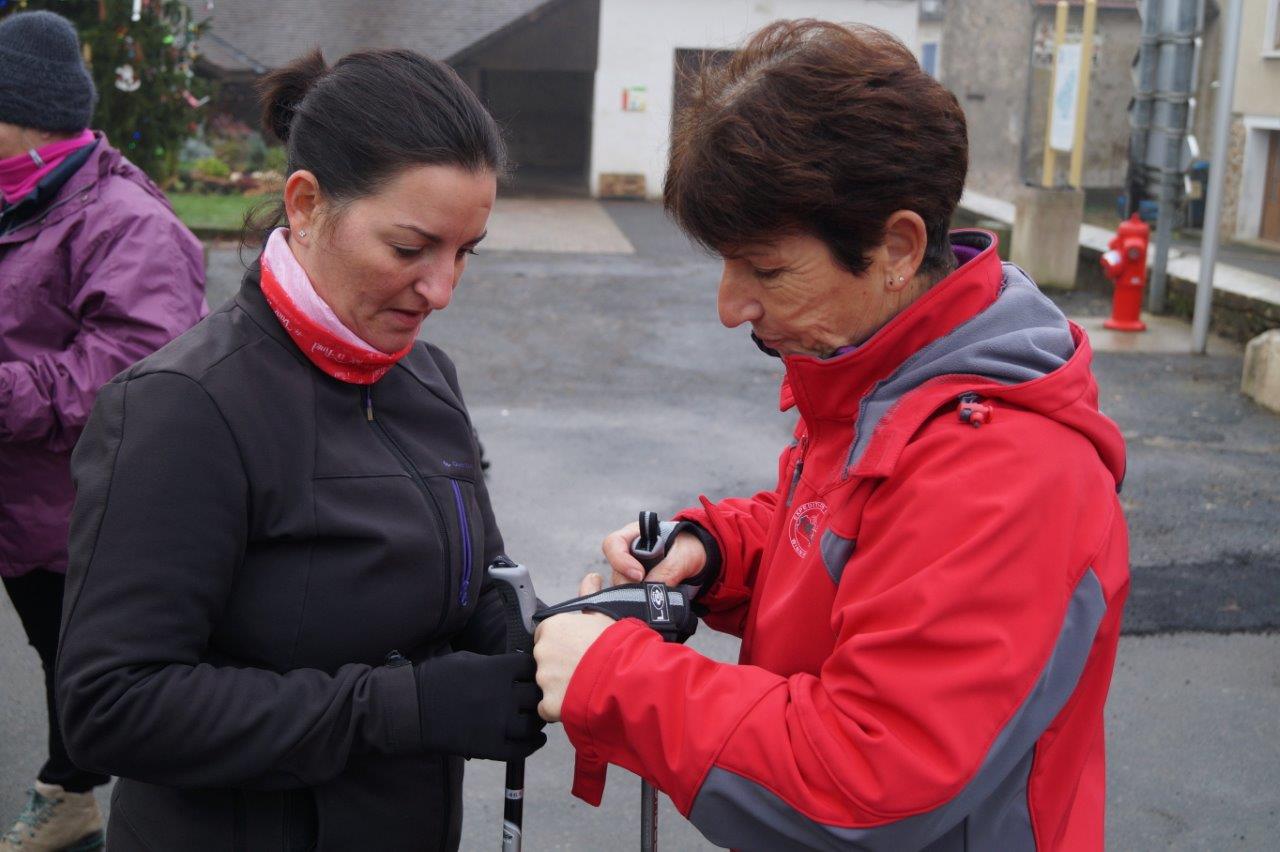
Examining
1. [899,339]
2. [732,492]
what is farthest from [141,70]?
[899,339]

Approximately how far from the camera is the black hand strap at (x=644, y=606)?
77.0 inches

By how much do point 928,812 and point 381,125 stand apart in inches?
49.7

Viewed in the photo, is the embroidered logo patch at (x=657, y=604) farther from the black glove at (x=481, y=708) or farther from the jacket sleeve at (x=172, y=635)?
the jacket sleeve at (x=172, y=635)

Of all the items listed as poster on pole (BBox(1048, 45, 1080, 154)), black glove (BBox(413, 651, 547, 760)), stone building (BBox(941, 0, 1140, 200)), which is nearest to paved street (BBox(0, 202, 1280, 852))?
poster on pole (BBox(1048, 45, 1080, 154))

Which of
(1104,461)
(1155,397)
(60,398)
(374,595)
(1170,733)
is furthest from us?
(1155,397)

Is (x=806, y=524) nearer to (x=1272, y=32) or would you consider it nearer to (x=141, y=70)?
(x=141, y=70)

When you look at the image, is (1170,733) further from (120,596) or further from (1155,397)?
(1155,397)

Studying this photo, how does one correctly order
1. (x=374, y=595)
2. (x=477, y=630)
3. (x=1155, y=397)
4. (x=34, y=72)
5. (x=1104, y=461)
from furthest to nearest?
(x=1155, y=397) → (x=34, y=72) → (x=477, y=630) → (x=374, y=595) → (x=1104, y=461)

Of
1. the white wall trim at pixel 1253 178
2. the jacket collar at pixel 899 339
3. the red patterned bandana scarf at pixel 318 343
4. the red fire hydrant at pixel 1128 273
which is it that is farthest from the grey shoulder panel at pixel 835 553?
the white wall trim at pixel 1253 178

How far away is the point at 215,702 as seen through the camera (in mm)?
1934

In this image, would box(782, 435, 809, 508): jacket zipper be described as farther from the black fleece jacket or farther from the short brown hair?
the black fleece jacket

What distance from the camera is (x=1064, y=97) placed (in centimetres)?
1470

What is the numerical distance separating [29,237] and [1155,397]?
780 centimetres

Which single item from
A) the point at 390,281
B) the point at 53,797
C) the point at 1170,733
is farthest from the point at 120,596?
the point at 1170,733
